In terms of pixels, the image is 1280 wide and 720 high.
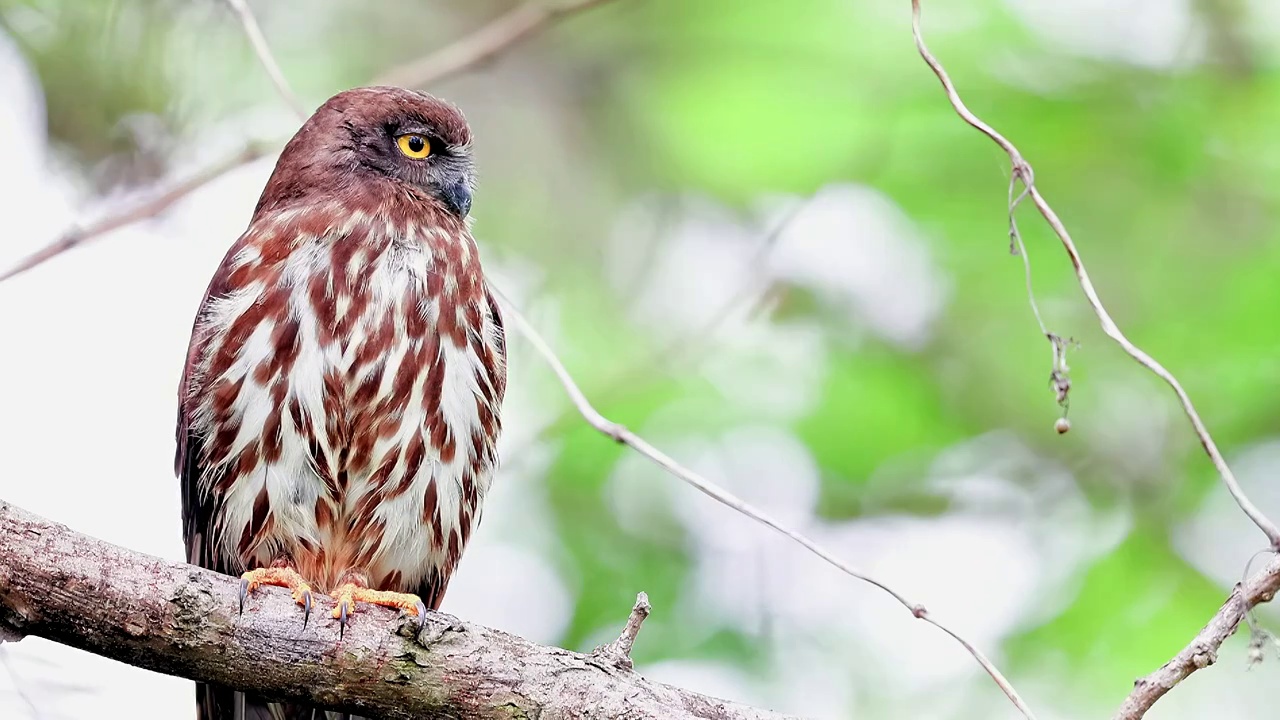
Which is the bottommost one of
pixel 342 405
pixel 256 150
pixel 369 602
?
pixel 369 602

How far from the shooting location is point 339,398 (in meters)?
3.53

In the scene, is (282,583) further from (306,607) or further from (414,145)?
(414,145)

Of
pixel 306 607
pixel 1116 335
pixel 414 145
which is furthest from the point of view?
pixel 414 145

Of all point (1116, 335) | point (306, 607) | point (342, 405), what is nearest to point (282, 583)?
point (306, 607)

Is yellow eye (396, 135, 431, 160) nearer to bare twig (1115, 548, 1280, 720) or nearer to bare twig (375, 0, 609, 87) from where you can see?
bare twig (375, 0, 609, 87)

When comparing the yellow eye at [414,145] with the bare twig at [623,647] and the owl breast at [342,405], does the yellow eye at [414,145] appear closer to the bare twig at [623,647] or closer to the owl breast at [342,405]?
the owl breast at [342,405]

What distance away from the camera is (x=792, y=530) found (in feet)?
9.35

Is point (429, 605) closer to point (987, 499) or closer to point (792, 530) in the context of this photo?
point (792, 530)

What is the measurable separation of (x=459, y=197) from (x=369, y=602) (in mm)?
1462

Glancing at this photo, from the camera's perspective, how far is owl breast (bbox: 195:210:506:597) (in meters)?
3.54

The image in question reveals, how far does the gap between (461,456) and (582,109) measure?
281 centimetres

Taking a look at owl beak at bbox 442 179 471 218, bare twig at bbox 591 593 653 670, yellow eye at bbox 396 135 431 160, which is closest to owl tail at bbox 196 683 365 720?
bare twig at bbox 591 593 653 670

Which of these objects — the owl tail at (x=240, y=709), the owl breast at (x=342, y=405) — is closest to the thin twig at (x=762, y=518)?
the owl breast at (x=342, y=405)

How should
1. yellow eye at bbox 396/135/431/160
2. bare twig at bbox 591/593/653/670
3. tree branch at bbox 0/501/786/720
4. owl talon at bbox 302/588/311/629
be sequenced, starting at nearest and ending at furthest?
tree branch at bbox 0/501/786/720 → bare twig at bbox 591/593/653/670 → owl talon at bbox 302/588/311/629 → yellow eye at bbox 396/135/431/160
